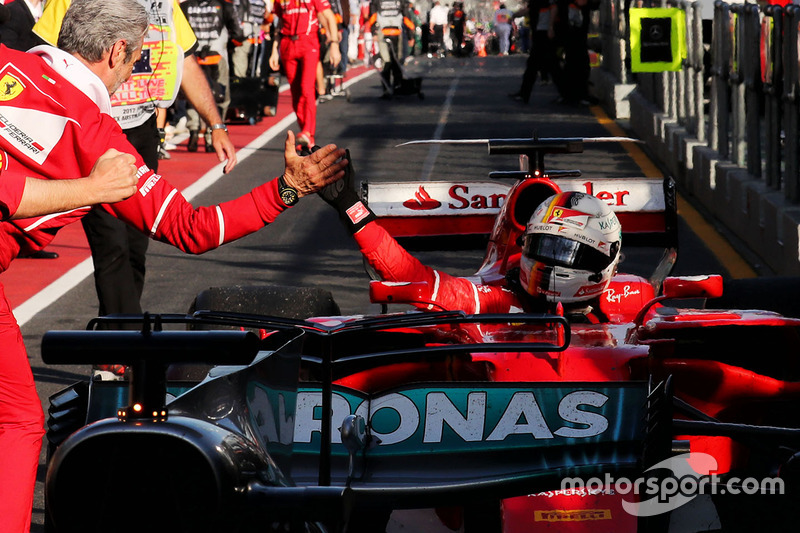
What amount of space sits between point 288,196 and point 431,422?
3.74ft

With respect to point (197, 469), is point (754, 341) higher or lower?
lower

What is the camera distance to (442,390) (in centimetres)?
353

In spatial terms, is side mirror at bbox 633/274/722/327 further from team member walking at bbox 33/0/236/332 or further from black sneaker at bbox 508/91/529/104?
black sneaker at bbox 508/91/529/104

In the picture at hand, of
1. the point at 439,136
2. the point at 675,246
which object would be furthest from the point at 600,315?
the point at 439,136

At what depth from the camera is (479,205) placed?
689 cm

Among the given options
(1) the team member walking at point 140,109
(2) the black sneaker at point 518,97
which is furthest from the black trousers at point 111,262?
(2) the black sneaker at point 518,97

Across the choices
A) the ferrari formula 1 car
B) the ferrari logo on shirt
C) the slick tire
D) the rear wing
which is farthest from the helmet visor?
the ferrari logo on shirt

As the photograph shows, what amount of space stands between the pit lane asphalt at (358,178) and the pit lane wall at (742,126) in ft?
1.42

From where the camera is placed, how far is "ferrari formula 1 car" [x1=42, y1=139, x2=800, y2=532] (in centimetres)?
226

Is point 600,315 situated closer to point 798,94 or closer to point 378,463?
point 378,463

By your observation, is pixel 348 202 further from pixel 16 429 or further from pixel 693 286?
pixel 16 429

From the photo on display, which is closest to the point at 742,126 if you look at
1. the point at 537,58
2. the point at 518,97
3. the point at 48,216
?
the point at 48,216

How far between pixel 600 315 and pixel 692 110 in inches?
330

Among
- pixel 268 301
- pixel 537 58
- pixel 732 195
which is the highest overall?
pixel 268 301
